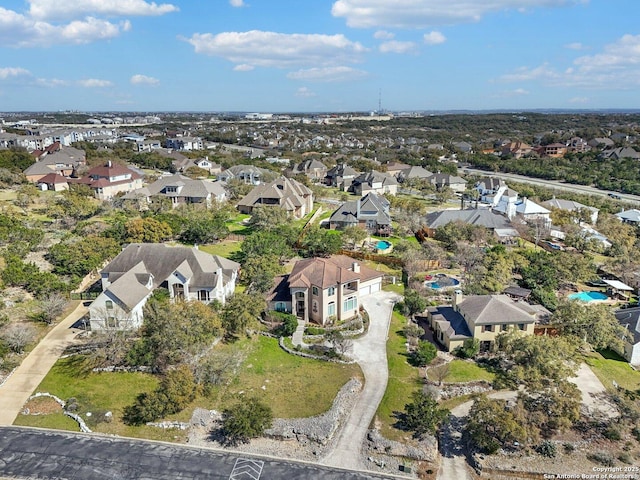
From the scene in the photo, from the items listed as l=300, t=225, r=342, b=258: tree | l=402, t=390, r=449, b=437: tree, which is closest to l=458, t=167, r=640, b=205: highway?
l=300, t=225, r=342, b=258: tree

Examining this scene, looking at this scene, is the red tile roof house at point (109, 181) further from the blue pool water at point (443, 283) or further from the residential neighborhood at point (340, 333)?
the blue pool water at point (443, 283)

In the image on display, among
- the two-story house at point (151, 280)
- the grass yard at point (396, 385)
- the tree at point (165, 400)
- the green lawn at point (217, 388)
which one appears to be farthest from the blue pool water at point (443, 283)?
the tree at point (165, 400)

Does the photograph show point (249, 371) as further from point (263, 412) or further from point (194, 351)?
point (263, 412)

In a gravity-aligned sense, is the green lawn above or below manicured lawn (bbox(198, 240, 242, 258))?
below

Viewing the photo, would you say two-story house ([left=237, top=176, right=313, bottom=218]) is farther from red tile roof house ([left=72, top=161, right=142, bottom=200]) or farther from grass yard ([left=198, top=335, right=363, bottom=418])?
grass yard ([left=198, top=335, right=363, bottom=418])

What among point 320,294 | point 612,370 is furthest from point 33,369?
point 612,370

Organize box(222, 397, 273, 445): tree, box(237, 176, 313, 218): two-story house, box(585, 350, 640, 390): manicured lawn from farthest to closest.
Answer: box(237, 176, 313, 218): two-story house
box(585, 350, 640, 390): manicured lawn
box(222, 397, 273, 445): tree

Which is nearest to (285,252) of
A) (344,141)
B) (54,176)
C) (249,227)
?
(249,227)
